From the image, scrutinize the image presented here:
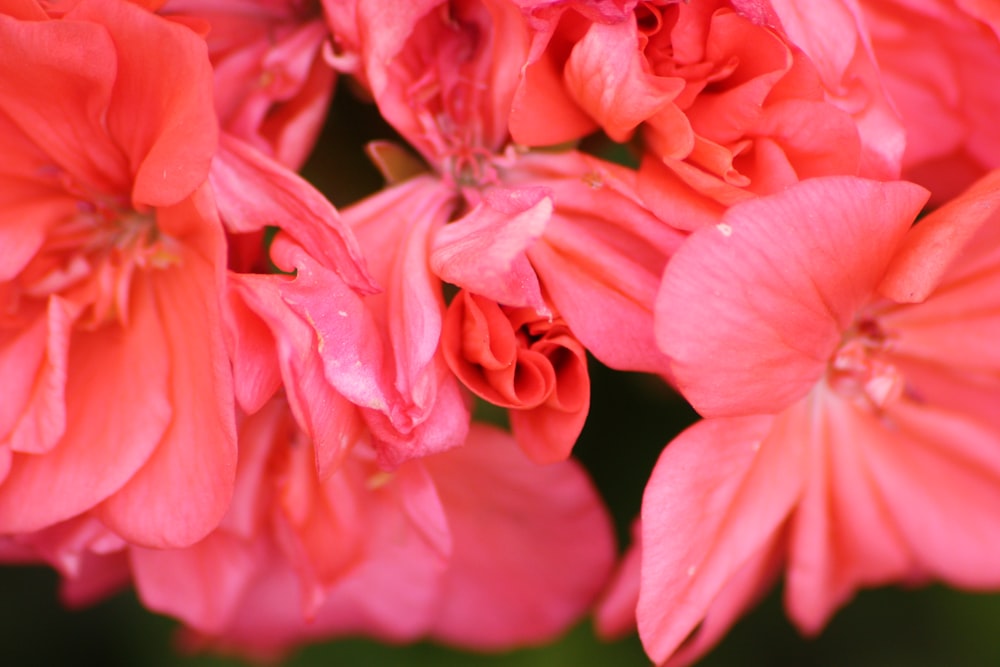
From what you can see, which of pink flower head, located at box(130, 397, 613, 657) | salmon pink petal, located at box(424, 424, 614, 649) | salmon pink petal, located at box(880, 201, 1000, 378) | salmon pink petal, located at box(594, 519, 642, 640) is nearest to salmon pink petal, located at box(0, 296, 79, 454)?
pink flower head, located at box(130, 397, 613, 657)

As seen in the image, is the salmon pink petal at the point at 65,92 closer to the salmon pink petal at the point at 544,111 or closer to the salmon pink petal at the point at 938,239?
the salmon pink petal at the point at 544,111

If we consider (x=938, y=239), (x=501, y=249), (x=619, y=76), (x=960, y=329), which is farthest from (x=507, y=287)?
(x=960, y=329)

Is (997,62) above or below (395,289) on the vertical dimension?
above

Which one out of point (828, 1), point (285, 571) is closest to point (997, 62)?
point (828, 1)

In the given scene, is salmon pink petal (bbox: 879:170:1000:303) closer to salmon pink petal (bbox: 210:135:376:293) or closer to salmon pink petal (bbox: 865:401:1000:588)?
salmon pink petal (bbox: 865:401:1000:588)

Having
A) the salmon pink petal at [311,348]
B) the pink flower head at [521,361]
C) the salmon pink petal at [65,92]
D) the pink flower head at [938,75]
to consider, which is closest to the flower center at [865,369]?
the pink flower head at [938,75]

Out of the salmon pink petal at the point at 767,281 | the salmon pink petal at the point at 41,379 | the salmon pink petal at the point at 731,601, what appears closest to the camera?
the salmon pink petal at the point at 767,281

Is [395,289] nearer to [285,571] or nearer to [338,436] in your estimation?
[338,436]
